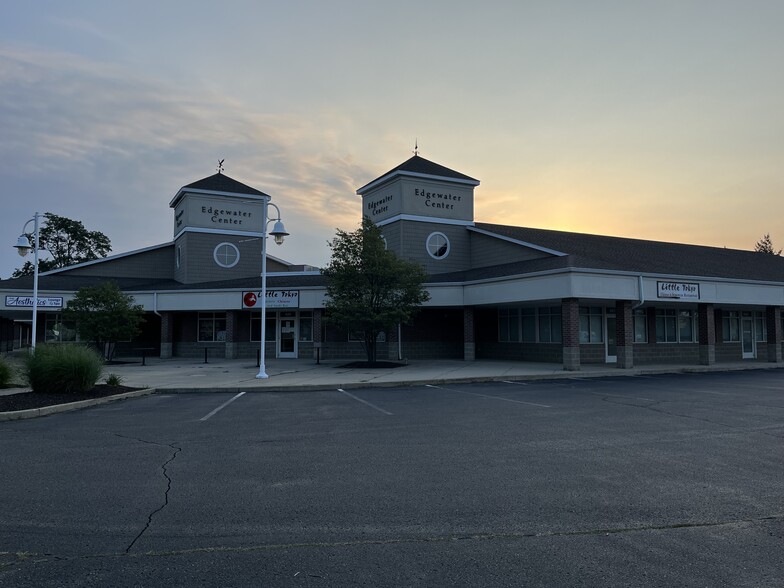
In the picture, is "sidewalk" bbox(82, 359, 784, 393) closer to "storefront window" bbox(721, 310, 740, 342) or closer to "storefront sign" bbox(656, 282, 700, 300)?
"storefront sign" bbox(656, 282, 700, 300)

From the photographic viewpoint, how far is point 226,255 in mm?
34781

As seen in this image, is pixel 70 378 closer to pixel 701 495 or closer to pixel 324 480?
pixel 324 480

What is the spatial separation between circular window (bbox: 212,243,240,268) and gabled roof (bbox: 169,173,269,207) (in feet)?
10.7

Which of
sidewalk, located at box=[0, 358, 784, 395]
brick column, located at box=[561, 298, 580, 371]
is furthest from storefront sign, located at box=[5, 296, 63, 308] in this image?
brick column, located at box=[561, 298, 580, 371]

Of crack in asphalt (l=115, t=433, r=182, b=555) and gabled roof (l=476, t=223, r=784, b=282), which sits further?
gabled roof (l=476, t=223, r=784, b=282)

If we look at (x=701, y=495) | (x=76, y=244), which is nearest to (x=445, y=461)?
(x=701, y=495)

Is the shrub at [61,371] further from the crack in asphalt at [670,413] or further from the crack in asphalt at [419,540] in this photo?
the crack in asphalt at [670,413]

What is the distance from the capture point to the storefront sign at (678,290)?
24.0 meters

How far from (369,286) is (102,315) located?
13033 mm

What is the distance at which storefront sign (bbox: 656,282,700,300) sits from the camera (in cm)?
2402

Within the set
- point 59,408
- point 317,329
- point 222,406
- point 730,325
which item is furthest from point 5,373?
point 730,325

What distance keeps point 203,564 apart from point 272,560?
516mm

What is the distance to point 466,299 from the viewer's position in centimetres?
2733

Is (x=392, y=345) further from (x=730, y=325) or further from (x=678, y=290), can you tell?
(x=730, y=325)
